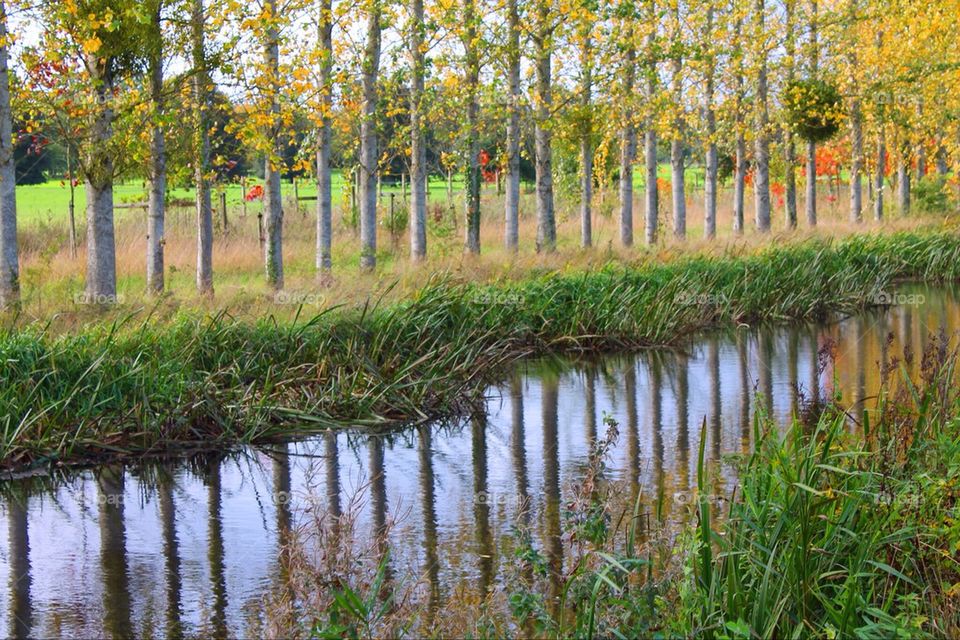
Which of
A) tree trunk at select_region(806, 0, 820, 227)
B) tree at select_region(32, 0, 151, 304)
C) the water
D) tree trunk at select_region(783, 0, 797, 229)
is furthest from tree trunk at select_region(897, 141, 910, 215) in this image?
tree at select_region(32, 0, 151, 304)

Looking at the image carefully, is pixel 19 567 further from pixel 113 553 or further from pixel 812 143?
pixel 812 143

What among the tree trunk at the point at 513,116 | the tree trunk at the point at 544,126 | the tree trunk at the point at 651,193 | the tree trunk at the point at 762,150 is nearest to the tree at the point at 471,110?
the tree trunk at the point at 513,116

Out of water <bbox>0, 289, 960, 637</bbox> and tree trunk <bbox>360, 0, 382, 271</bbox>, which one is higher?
tree trunk <bbox>360, 0, 382, 271</bbox>

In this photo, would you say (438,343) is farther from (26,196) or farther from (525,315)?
(26,196)

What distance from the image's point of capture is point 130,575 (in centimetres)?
760

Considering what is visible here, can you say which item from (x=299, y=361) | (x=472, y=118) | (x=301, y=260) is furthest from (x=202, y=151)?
(x=301, y=260)

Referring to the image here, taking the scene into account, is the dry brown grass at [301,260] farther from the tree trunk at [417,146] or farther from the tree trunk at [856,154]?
the tree trunk at [856,154]

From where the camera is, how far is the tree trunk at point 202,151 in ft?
52.8

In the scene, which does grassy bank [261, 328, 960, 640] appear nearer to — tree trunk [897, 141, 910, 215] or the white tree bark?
the white tree bark

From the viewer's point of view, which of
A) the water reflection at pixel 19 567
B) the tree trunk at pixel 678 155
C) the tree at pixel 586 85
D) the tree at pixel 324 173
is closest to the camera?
the water reflection at pixel 19 567

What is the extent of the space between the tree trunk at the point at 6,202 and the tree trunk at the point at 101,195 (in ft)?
2.83

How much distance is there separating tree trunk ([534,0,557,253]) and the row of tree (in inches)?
1.6

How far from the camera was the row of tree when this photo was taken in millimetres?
14344

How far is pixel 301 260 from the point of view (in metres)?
25.2
